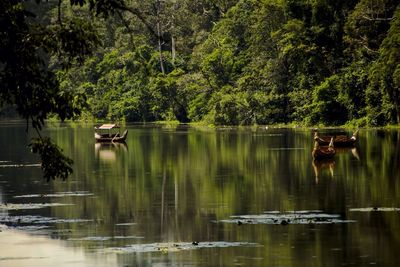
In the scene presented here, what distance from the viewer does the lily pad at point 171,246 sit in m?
24.1

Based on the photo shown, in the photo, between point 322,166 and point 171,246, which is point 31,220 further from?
point 322,166

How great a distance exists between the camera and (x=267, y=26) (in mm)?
107750

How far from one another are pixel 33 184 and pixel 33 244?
18036mm

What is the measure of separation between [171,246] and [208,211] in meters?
7.24

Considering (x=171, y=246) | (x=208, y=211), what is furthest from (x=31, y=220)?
(x=171, y=246)

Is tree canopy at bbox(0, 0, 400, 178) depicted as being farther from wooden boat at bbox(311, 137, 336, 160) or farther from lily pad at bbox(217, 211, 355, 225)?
lily pad at bbox(217, 211, 355, 225)

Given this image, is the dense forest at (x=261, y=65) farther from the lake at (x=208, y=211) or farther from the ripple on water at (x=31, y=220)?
the ripple on water at (x=31, y=220)

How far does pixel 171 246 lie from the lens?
81.1 feet

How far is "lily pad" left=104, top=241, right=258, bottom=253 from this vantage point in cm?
2412

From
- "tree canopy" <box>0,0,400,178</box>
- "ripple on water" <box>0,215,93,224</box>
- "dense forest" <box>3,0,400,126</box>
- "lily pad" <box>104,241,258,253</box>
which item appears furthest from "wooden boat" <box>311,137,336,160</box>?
"lily pad" <box>104,241,258,253</box>

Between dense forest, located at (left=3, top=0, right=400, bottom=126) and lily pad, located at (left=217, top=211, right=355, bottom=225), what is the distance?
118ft

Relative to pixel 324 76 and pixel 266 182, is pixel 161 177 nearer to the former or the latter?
pixel 266 182

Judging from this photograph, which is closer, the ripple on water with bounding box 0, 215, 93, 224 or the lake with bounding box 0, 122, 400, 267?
the lake with bounding box 0, 122, 400, 267

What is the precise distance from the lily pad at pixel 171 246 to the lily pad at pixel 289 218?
11.6 ft
